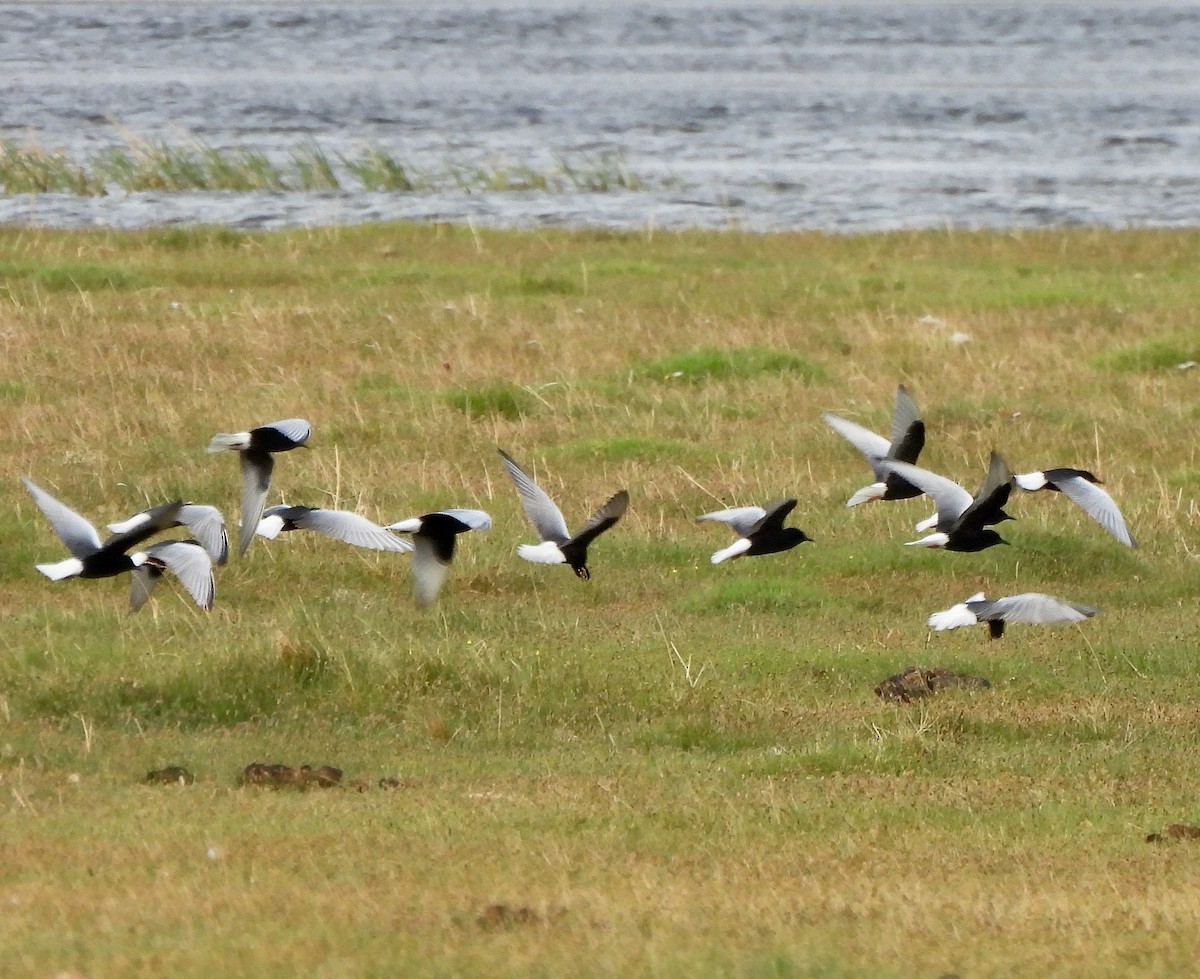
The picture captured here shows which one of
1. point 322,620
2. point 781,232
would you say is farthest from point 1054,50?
point 322,620

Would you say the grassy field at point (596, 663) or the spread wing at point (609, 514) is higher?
the spread wing at point (609, 514)

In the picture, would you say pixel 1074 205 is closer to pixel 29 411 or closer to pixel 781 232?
pixel 781 232

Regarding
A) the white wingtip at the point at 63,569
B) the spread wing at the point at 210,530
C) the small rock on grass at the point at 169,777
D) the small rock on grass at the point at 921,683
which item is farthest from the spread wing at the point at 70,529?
the small rock on grass at the point at 921,683

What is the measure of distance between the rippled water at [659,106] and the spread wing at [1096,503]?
66.3 feet

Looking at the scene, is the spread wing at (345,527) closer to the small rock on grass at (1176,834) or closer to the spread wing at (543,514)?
the spread wing at (543,514)

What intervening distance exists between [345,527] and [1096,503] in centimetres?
424

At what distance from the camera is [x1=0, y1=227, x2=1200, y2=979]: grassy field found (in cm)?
643

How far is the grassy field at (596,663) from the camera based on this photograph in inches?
253

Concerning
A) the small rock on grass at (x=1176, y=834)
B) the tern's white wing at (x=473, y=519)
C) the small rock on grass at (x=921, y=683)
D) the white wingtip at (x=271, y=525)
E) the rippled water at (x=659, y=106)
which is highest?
the tern's white wing at (x=473, y=519)

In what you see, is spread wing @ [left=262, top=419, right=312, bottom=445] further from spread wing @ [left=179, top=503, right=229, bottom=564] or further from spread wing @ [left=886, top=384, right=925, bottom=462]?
spread wing @ [left=886, top=384, right=925, bottom=462]

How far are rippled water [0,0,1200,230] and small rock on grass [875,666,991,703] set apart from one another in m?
21.5

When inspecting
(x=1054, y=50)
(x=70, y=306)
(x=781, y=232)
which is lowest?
(x=1054, y=50)

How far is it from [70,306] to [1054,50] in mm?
56604

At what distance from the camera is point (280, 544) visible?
1247 cm
